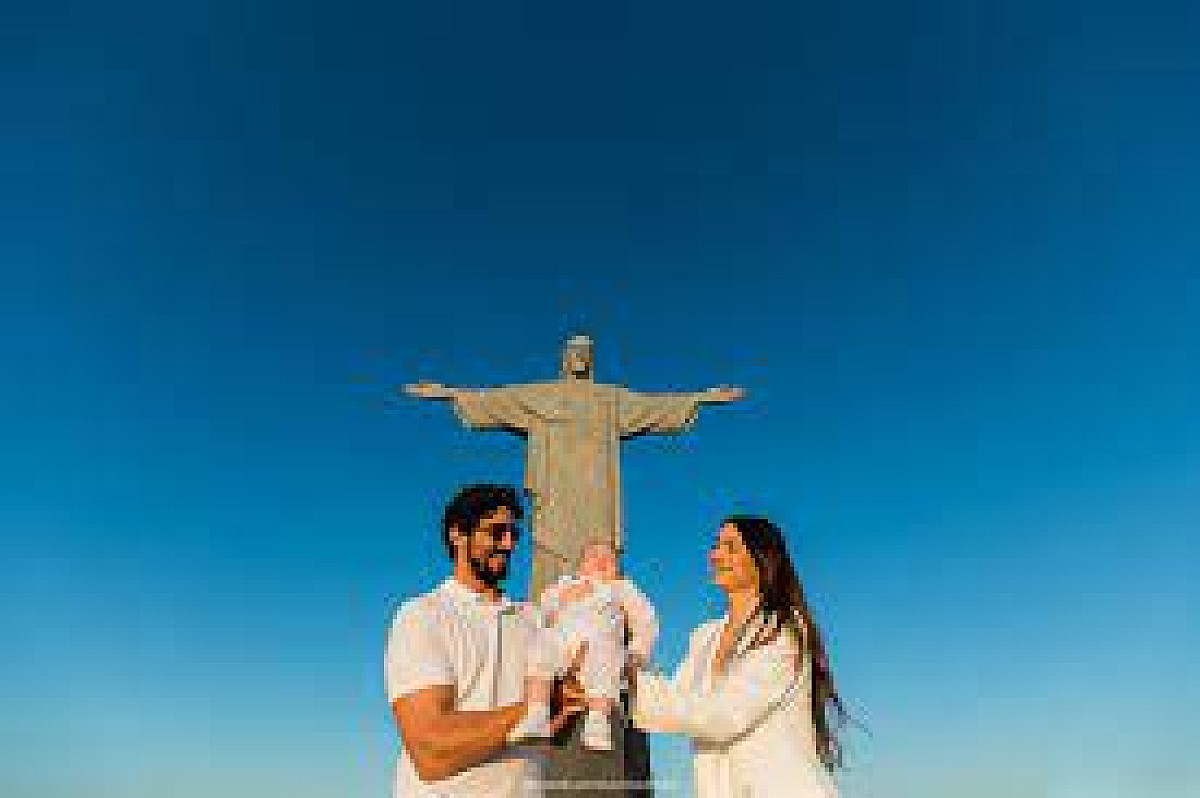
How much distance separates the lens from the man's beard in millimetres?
3646

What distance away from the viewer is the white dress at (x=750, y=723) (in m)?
4.34

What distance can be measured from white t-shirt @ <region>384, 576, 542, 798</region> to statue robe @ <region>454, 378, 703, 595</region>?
5.69 metres

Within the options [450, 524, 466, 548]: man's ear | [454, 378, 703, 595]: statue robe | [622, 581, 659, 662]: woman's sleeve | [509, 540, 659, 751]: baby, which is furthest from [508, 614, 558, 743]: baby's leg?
[454, 378, 703, 595]: statue robe

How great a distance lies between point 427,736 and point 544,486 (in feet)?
21.8

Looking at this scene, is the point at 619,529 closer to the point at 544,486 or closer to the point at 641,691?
the point at 544,486

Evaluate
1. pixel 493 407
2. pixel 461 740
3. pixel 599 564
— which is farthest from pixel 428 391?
pixel 461 740

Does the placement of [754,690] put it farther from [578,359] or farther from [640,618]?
[578,359]

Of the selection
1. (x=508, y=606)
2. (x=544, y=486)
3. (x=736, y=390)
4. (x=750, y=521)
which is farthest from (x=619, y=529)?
(x=508, y=606)

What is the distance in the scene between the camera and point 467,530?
364 centimetres

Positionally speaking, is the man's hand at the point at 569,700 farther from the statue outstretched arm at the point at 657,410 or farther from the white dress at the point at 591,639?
the statue outstretched arm at the point at 657,410

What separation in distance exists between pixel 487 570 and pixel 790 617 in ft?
4.46

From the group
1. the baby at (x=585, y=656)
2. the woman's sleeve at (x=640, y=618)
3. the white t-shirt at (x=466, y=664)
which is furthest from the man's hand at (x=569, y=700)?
the woman's sleeve at (x=640, y=618)

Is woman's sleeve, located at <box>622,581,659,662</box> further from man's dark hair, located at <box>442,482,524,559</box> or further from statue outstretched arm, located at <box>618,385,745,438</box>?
statue outstretched arm, located at <box>618,385,745,438</box>

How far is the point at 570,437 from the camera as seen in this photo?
33.3 ft
